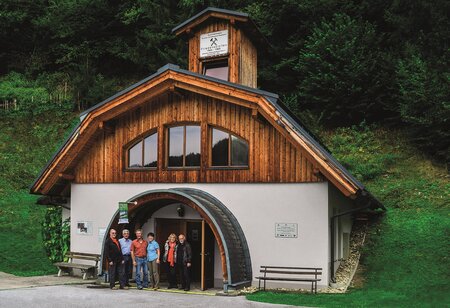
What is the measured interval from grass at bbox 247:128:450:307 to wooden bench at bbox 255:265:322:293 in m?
0.71

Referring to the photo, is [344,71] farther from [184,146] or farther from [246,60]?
[184,146]

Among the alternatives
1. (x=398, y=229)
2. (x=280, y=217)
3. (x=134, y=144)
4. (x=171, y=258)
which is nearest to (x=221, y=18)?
(x=134, y=144)

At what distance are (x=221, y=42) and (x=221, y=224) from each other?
750cm

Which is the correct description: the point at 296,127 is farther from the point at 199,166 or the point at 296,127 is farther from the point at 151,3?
the point at 151,3

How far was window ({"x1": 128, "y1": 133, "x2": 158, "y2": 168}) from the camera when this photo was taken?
59.8 ft

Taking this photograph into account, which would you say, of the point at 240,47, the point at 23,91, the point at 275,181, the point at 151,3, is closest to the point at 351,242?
the point at 275,181

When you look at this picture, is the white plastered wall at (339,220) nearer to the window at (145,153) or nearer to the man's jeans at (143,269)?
the man's jeans at (143,269)

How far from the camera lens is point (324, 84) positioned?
2820cm

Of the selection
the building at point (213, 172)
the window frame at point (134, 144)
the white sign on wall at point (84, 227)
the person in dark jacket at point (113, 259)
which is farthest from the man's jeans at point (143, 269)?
the white sign on wall at point (84, 227)

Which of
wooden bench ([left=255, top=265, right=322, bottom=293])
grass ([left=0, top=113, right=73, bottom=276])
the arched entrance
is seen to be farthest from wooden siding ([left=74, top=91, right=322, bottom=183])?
grass ([left=0, top=113, right=73, bottom=276])

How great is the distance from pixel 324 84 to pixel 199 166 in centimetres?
1321

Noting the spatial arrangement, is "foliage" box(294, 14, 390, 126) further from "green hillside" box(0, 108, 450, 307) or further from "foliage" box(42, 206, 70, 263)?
"foliage" box(42, 206, 70, 263)

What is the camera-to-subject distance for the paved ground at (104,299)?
12297 mm

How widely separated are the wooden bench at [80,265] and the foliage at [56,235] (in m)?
0.92
